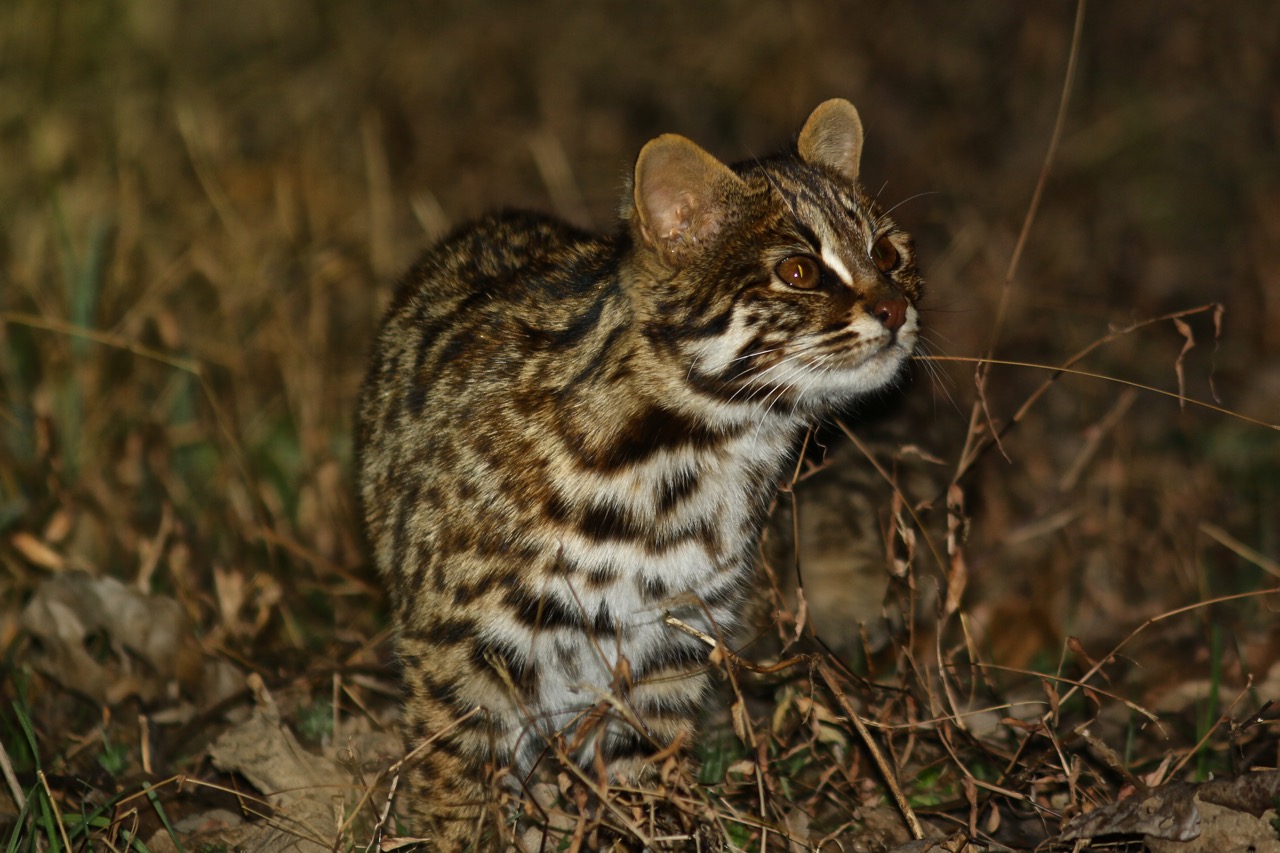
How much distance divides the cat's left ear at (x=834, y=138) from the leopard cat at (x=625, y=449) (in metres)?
0.01

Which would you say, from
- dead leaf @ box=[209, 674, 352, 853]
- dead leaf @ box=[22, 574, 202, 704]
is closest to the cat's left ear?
dead leaf @ box=[209, 674, 352, 853]

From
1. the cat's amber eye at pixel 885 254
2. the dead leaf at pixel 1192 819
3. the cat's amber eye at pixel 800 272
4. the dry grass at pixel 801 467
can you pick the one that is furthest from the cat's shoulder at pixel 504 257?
the dead leaf at pixel 1192 819

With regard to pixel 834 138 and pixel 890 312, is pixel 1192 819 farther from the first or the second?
pixel 834 138

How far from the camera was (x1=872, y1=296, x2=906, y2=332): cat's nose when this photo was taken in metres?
3.45

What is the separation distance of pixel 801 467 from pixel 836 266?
114 cm

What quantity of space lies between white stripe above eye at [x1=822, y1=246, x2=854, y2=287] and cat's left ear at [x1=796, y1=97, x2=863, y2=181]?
0.49 metres

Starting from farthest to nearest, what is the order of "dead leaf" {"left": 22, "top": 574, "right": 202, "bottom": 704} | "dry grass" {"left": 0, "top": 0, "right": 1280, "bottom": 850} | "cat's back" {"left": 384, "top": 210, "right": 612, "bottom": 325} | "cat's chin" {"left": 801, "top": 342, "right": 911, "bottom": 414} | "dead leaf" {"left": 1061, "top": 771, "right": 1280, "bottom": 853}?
"dead leaf" {"left": 22, "top": 574, "right": 202, "bottom": 704}
"dry grass" {"left": 0, "top": 0, "right": 1280, "bottom": 850}
"cat's back" {"left": 384, "top": 210, "right": 612, "bottom": 325}
"cat's chin" {"left": 801, "top": 342, "right": 911, "bottom": 414}
"dead leaf" {"left": 1061, "top": 771, "right": 1280, "bottom": 853}

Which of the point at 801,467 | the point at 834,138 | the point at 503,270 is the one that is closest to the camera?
the point at 834,138

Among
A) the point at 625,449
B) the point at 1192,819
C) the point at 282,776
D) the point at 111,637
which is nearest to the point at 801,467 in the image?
the point at 625,449

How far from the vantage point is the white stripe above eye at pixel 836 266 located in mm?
3533

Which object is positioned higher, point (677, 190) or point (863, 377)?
point (677, 190)

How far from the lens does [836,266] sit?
355 cm

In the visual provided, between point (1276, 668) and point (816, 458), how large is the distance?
64.1 inches

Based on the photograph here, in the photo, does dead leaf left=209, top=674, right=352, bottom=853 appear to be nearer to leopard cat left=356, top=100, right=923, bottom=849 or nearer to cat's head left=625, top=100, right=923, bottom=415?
leopard cat left=356, top=100, right=923, bottom=849
